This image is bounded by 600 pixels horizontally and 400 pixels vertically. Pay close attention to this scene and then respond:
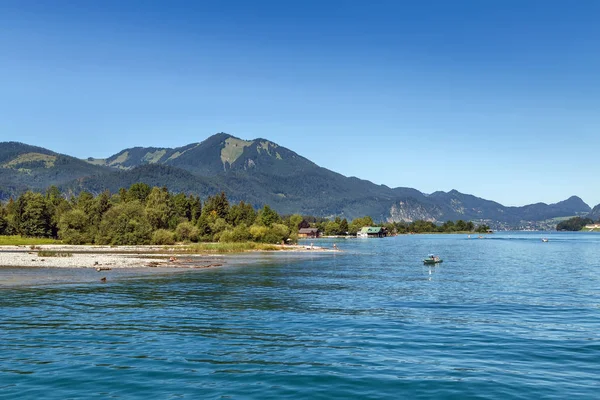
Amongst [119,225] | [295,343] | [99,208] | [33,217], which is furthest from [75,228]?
[295,343]

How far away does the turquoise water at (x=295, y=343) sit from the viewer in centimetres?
2358

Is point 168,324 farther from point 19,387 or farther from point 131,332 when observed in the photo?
point 19,387

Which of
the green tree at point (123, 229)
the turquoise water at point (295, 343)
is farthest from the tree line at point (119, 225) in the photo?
the turquoise water at point (295, 343)

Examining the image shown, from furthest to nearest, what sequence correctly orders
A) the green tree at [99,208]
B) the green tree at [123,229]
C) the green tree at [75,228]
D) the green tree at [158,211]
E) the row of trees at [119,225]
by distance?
the green tree at [158,211], the green tree at [99,208], the green tree at [75,228], the row of trees at [119,225], the green tree at [123,229]

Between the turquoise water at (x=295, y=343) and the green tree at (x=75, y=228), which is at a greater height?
the green tree at (x=75, y=228)

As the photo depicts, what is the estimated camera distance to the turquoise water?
23.6 meters

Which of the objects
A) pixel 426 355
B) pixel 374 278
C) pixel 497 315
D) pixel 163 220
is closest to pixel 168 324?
pixel 426 355

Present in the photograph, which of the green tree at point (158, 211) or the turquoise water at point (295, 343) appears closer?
the turquoise water at point (295, 343)

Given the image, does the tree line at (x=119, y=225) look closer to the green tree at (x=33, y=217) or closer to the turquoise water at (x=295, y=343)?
the green tree at (x=33, y=217)

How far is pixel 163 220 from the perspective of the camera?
18775 centimetres

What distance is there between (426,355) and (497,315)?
16.4 m

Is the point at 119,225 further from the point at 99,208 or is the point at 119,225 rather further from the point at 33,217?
→ the point at 33,217

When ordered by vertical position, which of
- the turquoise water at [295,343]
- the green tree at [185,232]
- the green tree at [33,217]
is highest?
the green tree at [33,217]

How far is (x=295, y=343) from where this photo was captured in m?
32.1
